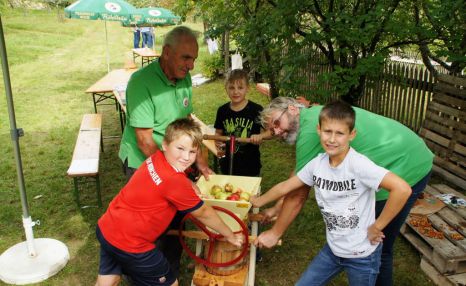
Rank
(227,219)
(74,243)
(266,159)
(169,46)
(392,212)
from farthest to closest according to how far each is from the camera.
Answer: (266,159) < (74,243) < (169,46) < (227,219) < (392,212)

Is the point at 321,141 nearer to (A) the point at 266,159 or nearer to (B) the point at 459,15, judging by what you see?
(B) the point at 459,15

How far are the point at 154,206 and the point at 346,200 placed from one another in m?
1.09

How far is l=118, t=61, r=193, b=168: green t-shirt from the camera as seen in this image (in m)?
2.94

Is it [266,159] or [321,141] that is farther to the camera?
[266,159]

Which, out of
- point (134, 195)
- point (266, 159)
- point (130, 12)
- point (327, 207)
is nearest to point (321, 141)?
point (327, 207)

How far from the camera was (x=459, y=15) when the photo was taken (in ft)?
13.9

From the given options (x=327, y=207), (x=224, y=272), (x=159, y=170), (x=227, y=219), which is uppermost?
(x=159, y=170)

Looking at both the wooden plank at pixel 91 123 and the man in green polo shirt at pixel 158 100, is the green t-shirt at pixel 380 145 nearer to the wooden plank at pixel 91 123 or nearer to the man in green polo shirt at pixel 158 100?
the man in green polo shirt at pixel 158 100

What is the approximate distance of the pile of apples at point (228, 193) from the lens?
2.82 metres

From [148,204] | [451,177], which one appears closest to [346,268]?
[148,204]

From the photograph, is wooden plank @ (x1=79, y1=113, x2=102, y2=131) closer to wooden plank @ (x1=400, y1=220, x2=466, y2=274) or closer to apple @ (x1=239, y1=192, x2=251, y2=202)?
apple @ (x1=239, y1=192, x2=251, y2=202)

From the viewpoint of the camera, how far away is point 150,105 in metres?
2.98

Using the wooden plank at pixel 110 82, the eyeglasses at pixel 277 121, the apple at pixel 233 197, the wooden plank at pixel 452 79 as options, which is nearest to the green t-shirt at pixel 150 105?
the apple at pixel 233 197

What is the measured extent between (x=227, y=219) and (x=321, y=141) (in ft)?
2.75
